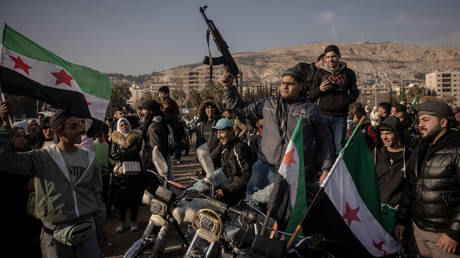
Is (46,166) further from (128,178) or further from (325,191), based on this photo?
(128,178)

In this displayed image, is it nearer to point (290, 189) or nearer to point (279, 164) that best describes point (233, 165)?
point (279, 164)

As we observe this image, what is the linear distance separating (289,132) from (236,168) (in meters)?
0.91

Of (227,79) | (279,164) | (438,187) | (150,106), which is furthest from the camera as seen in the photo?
(150,106)

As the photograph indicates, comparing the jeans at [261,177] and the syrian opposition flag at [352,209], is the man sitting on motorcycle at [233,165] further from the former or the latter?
the syrian opposition flag at [352,209]

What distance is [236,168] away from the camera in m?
4.21

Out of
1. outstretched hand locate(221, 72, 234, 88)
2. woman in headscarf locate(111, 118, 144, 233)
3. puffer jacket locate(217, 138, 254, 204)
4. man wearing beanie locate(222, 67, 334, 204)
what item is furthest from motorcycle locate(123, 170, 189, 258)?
woman in headscarf locate(111, 118, 144, 233)

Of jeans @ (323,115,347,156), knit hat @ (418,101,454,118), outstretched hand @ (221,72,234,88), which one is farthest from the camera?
jeans @ (323,115,347,156)

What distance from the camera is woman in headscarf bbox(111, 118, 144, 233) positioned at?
5738 millimetres

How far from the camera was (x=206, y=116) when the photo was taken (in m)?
7.18

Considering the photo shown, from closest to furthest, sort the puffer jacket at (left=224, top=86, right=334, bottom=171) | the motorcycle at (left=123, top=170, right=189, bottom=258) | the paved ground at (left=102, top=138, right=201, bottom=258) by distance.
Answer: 1. the motorcycle at (left=123, top=170, right=189, bottom=258)
2. the puffer jacket at (left=224, top=86, right=334, bottom=171)
3. the paved ground at (left=102, top=138, right=201, bottom=258)

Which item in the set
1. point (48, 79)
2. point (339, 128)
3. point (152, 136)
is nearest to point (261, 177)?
point (339, 128)

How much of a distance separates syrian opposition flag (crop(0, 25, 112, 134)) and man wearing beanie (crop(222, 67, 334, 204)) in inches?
55.8

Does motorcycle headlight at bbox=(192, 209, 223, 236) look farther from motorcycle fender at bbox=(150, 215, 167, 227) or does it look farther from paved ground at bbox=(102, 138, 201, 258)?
paved ground at bbox=(102, 138, 201, 258)

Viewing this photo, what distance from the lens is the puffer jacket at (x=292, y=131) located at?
3.66m
